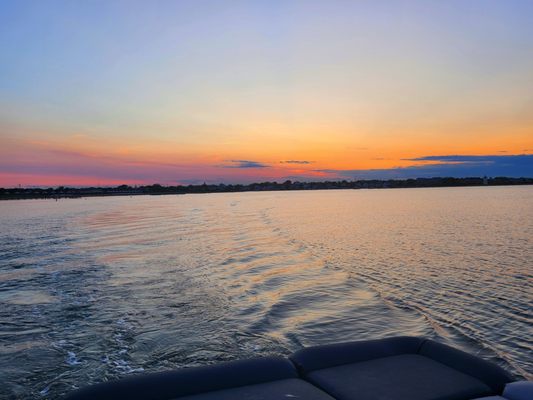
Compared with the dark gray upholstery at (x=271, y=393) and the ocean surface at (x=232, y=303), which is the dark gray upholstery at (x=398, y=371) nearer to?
the dark gray upholstery at (x=271, y=393)


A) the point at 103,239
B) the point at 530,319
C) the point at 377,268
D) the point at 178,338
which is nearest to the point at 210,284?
the point at 178,338

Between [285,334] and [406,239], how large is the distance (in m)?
23.3

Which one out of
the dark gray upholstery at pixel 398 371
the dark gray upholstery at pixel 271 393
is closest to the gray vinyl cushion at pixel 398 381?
the dark gray upholstery at pixel 398 371

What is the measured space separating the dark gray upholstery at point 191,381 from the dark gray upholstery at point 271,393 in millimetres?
118

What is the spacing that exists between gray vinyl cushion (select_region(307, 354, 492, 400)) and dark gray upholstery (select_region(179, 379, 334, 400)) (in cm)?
24

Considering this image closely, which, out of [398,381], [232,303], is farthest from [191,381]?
[232,303]

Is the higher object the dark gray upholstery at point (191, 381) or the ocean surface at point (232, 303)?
the dark gray upholstery at point (191, 381)

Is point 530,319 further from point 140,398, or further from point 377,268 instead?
point 140,398

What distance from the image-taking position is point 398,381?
5.25 meters

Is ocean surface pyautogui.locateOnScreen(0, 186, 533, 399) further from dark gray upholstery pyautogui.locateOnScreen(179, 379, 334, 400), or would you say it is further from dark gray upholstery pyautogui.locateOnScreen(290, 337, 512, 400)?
dark gray upholstery pyautogui.locateOnScreen(179, 379, 334, 400)

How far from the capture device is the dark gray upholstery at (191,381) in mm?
4738

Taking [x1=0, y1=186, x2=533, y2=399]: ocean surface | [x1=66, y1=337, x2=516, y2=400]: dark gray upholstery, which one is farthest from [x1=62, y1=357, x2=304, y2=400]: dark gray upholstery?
[x1=0, y1=186, x2=533, y2=399]: ocean surface

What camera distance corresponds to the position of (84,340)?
419 inches

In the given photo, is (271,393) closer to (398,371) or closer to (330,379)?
(330,379)
